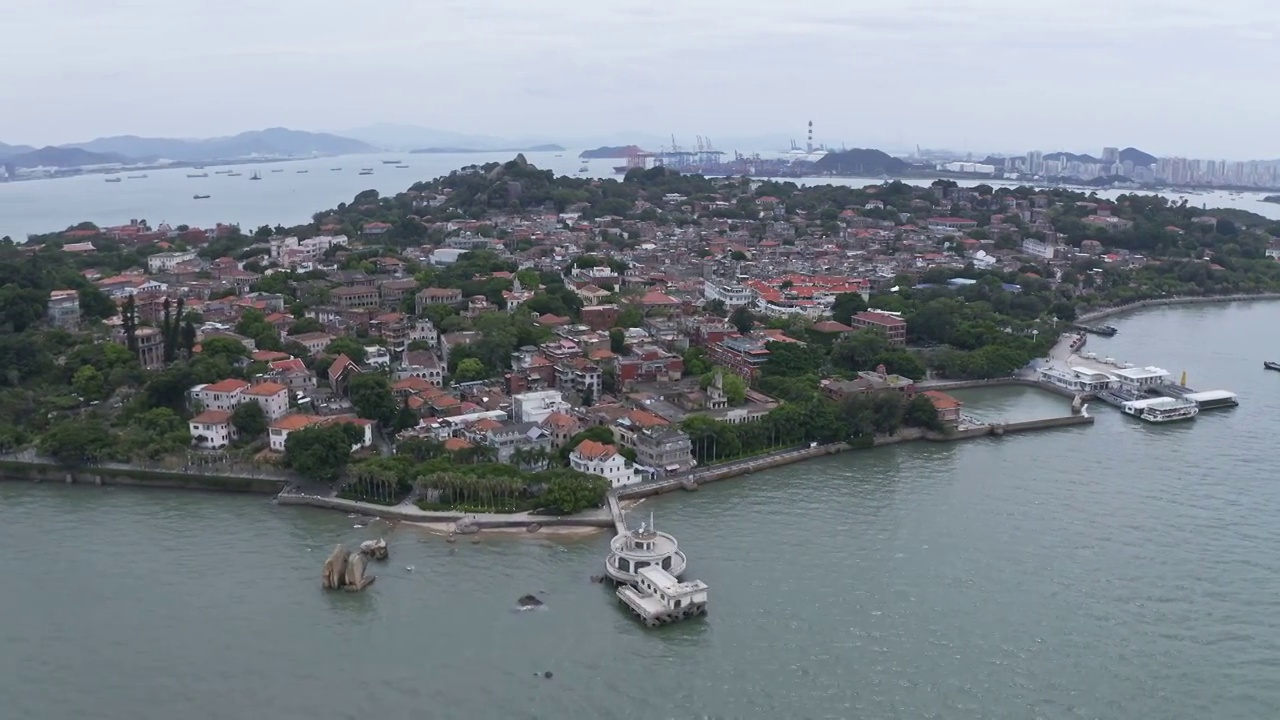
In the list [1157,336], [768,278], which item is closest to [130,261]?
[768,278]

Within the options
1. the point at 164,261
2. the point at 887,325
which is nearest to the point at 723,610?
the point at 887,325

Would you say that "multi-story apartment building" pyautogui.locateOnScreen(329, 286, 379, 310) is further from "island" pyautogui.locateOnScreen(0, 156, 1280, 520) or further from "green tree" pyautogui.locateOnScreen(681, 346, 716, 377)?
"green tree" pyautogui.locateOnScreen(681, 346, 716, 377)

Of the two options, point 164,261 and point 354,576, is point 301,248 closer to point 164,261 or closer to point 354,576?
point 164,261

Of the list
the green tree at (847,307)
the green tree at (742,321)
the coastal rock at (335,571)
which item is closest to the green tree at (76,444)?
the coastal rock at (335,571)

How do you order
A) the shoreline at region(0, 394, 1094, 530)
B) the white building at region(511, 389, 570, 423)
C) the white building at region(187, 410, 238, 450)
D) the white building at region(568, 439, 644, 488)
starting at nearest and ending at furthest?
1. the shoreline at region(0, 394, 1094, 530)
2. the white building at region(568, 439, 644, 488)
3. the white building at region(187, 410, 238, 450)
4. the white building at region(511, 389, 570, 423)

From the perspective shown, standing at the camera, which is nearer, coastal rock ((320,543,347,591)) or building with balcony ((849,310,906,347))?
coastal rock ((320,543,347,591))

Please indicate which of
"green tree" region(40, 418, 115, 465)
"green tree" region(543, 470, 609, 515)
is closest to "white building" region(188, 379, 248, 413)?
"green tree" region(40, 418, 115, 465)

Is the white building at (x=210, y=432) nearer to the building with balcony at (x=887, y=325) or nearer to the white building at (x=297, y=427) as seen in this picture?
the white building at (x=297, y=427)
